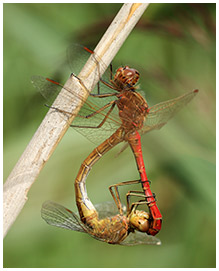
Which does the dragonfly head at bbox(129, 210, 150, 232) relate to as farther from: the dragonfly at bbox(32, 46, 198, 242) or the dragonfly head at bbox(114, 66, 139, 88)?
the dragonfly head at bbox(114, 66, 139, 88)

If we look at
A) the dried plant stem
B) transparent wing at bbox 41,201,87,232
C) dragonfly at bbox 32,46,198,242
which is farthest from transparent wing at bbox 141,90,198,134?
transparent wing at bbox 41,201,87,232

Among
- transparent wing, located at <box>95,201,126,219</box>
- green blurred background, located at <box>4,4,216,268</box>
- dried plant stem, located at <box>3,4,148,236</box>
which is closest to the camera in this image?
dried plant stem, located at <box>3,4,148,236</box>

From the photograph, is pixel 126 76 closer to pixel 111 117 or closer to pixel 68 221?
pixel 111 117

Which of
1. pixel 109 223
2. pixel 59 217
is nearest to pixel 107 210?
pixel 109 223

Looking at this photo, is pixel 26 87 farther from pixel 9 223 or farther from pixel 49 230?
pixel 9 223

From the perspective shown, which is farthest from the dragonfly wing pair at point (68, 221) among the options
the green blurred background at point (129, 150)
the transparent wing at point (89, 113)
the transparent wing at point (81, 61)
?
the green blurred background at point (129, 150)
